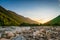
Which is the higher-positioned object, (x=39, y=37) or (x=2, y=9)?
(x=2, y=9)

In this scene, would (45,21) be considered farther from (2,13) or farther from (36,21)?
(2,13)

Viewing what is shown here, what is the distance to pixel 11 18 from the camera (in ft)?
9.77

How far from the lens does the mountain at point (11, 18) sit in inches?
115

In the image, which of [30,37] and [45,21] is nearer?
[30,37]

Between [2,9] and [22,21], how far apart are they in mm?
711

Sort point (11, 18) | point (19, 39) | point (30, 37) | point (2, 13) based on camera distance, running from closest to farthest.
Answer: point (19, 39) → point (30, 37) → point (11, 18) → point (2, 13)

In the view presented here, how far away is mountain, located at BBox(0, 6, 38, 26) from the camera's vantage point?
2916 mm

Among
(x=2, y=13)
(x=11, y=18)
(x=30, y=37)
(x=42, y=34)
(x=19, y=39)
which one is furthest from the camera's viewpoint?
(x=2, y=13)

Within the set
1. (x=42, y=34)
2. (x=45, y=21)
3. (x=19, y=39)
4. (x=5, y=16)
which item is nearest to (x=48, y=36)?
(x=42, y=34)

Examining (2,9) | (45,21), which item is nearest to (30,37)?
(45,21)

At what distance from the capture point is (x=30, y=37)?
1.76m

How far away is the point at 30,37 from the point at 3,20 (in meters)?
1.67

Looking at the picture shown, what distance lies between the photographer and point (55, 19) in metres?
3.12

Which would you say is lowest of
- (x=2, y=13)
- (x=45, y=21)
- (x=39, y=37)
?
(x=39, y=37)
